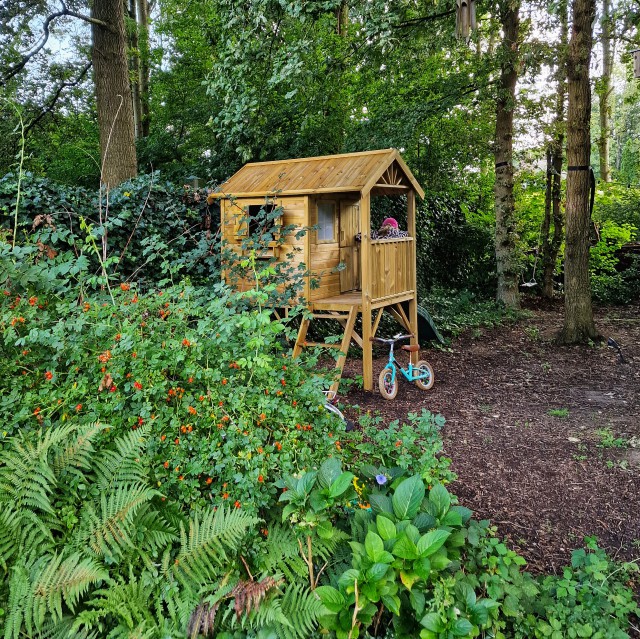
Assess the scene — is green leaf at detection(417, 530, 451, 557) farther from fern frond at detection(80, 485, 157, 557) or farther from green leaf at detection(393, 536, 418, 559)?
fern frond at detection(80, 485, 157, 557)

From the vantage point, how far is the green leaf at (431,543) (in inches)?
86.0

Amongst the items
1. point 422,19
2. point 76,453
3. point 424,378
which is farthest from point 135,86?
point 76,453

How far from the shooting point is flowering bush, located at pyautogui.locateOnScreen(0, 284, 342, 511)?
8.45ft

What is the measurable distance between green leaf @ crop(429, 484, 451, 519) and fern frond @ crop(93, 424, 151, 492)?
1327mm

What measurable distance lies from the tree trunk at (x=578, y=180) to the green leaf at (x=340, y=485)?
776 centimetres

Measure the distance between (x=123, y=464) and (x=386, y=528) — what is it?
1.19 meters


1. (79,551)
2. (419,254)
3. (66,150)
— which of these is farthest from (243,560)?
(66,150)

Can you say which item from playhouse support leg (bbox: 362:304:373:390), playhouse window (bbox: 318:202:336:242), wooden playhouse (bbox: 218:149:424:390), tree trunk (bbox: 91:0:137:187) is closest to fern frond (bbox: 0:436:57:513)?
wooden playhouse (bbox: 218:149:424:390)

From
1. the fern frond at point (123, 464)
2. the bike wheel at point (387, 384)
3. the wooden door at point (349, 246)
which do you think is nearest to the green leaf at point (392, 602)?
the fern frond at point (123, 464)

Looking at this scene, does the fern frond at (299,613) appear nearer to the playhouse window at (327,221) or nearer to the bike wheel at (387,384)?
the bike wheel at (387,384)

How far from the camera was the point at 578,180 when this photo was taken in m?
8.74

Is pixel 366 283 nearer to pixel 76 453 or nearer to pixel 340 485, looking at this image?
pixel 340 485

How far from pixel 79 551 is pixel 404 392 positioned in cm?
511

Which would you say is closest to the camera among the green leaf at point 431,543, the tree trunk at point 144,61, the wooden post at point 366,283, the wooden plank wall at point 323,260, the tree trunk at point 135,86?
the green leaf at point 431,543
